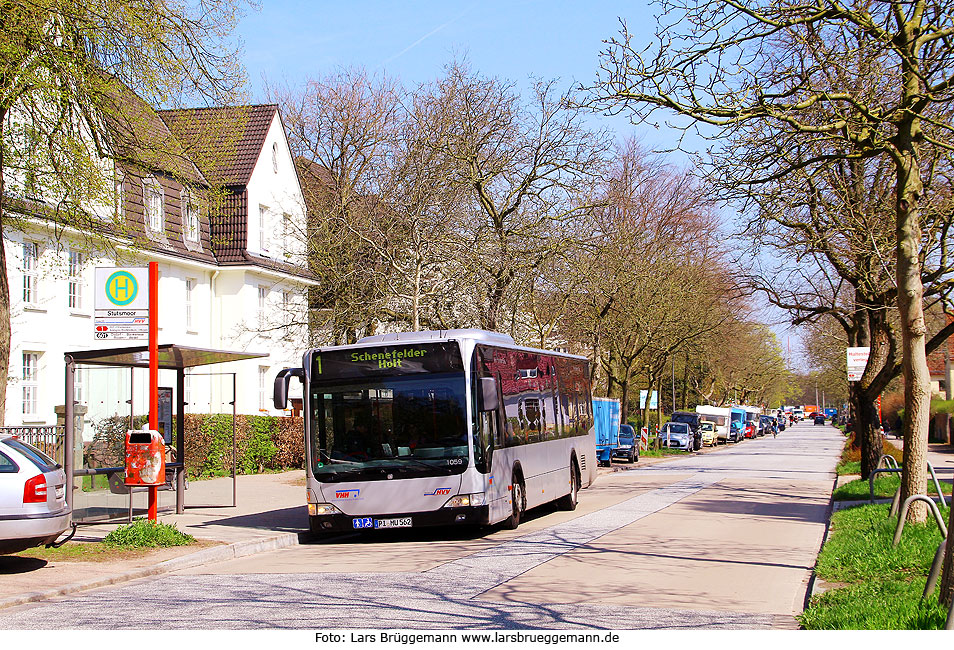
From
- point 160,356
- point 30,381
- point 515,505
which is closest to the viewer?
point 515,505

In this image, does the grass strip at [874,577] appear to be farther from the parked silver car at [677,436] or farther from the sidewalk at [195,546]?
the parked silver car at [677,436]

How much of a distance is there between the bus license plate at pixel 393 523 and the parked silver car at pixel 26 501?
4.69m

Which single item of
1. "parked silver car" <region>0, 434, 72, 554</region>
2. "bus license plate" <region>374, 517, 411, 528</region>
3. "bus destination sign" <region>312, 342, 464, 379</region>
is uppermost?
"bus destination sign" <region>312, 342, 464, 379</region>

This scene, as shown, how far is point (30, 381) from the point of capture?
28.6m

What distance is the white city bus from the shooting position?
15055mm

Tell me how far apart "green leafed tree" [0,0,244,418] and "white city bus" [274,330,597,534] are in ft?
12.8

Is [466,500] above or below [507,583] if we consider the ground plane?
above

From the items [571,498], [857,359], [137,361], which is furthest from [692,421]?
[137,361]

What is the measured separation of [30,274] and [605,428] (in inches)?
946

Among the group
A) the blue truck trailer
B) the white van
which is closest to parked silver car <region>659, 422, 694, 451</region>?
the white van

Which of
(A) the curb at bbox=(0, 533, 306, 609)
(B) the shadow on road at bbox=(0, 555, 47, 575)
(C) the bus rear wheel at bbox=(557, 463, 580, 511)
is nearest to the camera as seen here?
(A) the curb at bbox=(0, 533, 306, 609)

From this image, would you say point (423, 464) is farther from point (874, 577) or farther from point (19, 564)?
point (874, 577)

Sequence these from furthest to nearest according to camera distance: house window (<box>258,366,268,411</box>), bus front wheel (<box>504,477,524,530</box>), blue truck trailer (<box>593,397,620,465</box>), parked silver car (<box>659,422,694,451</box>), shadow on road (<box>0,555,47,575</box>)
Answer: parked silver car (<box>659,422,694,451</box>) → blue truck trailer (<box>593,397,620,465</box>) → house window (<box>258,366,268,411</box>) → bus front wheel (<box>504,477,524,530</box>) → shadow on road (<box>0,555,47,575</box>)

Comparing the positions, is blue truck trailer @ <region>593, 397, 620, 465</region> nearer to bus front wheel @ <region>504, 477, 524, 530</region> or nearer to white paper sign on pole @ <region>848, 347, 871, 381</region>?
white paper sign on pole @ <region>848, 347, 871, 381</region>
